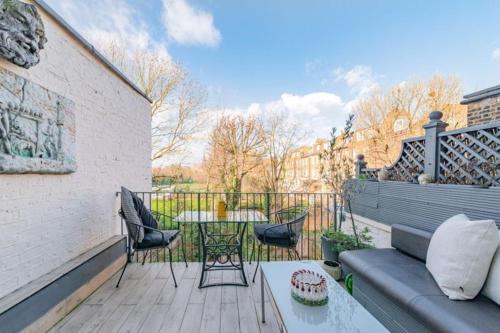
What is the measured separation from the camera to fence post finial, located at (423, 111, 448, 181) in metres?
2.89

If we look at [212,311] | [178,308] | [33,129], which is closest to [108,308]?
[178,308]

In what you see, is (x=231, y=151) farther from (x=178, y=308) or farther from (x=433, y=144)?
(x=178, y=308)

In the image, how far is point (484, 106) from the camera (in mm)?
3609

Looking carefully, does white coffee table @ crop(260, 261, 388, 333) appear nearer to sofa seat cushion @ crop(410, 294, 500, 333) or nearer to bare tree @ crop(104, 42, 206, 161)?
sofa seat cushion @ crop(410, 294, 500, 333)

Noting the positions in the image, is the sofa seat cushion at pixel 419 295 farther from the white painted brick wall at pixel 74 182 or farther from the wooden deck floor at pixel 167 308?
the white painted brick wall at pixel 74 182

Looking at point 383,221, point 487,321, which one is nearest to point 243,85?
point 383,221

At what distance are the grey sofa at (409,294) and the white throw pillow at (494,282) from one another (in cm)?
4

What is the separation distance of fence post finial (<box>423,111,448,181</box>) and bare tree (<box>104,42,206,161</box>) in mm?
6552

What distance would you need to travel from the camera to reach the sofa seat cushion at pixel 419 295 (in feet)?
4.03

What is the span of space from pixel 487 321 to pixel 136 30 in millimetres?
7465

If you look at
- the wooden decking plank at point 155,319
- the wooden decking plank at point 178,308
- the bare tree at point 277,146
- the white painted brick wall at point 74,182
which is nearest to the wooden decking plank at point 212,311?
the wooden decking plank at point 178,308

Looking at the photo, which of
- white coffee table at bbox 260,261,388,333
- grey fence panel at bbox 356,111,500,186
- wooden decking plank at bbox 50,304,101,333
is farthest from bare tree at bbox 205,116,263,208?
white coffee table at bbox 260,261,388,333

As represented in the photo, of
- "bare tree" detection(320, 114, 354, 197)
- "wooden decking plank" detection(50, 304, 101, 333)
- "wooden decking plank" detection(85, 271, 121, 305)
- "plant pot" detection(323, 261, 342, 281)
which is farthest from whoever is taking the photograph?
"bare tree" detection(320, 114, 354, 197)

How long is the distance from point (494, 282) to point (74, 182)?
3412 millimetres
